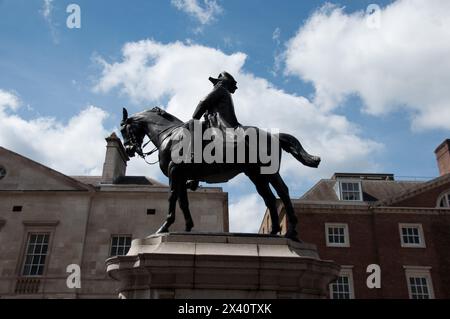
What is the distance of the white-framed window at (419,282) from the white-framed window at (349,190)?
5450 millimetres

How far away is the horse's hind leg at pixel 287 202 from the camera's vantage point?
7230 millimetres

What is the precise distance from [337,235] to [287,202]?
67.0ft

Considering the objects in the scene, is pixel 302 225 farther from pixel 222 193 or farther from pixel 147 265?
pixel 147 265

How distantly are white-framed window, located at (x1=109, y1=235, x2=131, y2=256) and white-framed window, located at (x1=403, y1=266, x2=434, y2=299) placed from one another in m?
16.2

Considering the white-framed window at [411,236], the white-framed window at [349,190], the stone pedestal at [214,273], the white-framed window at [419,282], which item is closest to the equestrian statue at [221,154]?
the stone pedestal at [214,273]

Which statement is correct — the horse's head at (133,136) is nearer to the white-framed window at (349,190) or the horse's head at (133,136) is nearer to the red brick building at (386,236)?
the red brick building at (386,236)

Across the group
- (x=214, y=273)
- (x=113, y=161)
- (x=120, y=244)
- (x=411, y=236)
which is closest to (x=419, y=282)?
(x=411, y=236)

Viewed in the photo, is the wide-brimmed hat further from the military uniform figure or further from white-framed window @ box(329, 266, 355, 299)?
white-framed window @ box(329, 266, 355, 299)

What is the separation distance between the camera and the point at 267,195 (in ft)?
25.0

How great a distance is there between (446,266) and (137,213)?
18426 mm

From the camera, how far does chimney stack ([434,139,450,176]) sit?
3103 cm
